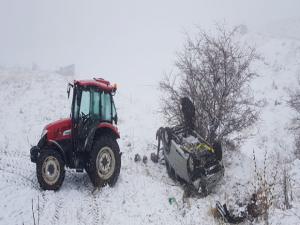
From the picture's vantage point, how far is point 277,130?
21250 millimetres

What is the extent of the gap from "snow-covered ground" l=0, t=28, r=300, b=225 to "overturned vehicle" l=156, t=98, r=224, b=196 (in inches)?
16.5

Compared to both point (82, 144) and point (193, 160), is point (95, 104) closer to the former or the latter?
point (82, 144)

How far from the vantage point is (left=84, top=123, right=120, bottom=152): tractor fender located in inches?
352

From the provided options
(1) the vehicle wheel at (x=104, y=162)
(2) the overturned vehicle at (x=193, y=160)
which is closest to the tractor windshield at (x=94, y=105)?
(1) the vehicle wheel at (x=104, y=162)

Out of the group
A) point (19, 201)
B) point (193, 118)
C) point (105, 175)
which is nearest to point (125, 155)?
point (193, 118)

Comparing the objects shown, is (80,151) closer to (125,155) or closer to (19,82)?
(125,155)

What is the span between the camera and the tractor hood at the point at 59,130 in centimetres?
898

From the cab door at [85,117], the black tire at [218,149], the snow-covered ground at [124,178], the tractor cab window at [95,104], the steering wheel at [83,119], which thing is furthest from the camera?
the black tire at [218,149]

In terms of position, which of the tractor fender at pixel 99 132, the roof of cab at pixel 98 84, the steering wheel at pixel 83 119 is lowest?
the tractor fender at pixel 99 132

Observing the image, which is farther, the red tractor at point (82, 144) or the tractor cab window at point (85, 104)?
the tractor cab window at point (85, 104)

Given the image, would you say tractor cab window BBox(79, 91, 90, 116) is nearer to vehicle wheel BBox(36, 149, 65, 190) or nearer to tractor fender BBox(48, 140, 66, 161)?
tractor fender BBox(48, 140, 66, 161)

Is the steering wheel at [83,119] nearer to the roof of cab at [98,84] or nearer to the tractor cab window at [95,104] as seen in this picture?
the tractor cab window at [95,104]

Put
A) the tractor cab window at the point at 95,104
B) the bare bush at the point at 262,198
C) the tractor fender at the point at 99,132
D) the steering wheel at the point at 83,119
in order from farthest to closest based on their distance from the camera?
1. the tractor cab window at the point at 95,104
2. the steering wheel at the point at 83,119
3. the tractor fender at the point at 99,132
4. the bare bush at the point at 262,198

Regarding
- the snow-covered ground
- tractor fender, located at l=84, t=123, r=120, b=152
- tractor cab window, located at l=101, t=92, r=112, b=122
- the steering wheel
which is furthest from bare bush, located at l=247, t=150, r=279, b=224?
the steering wheel
